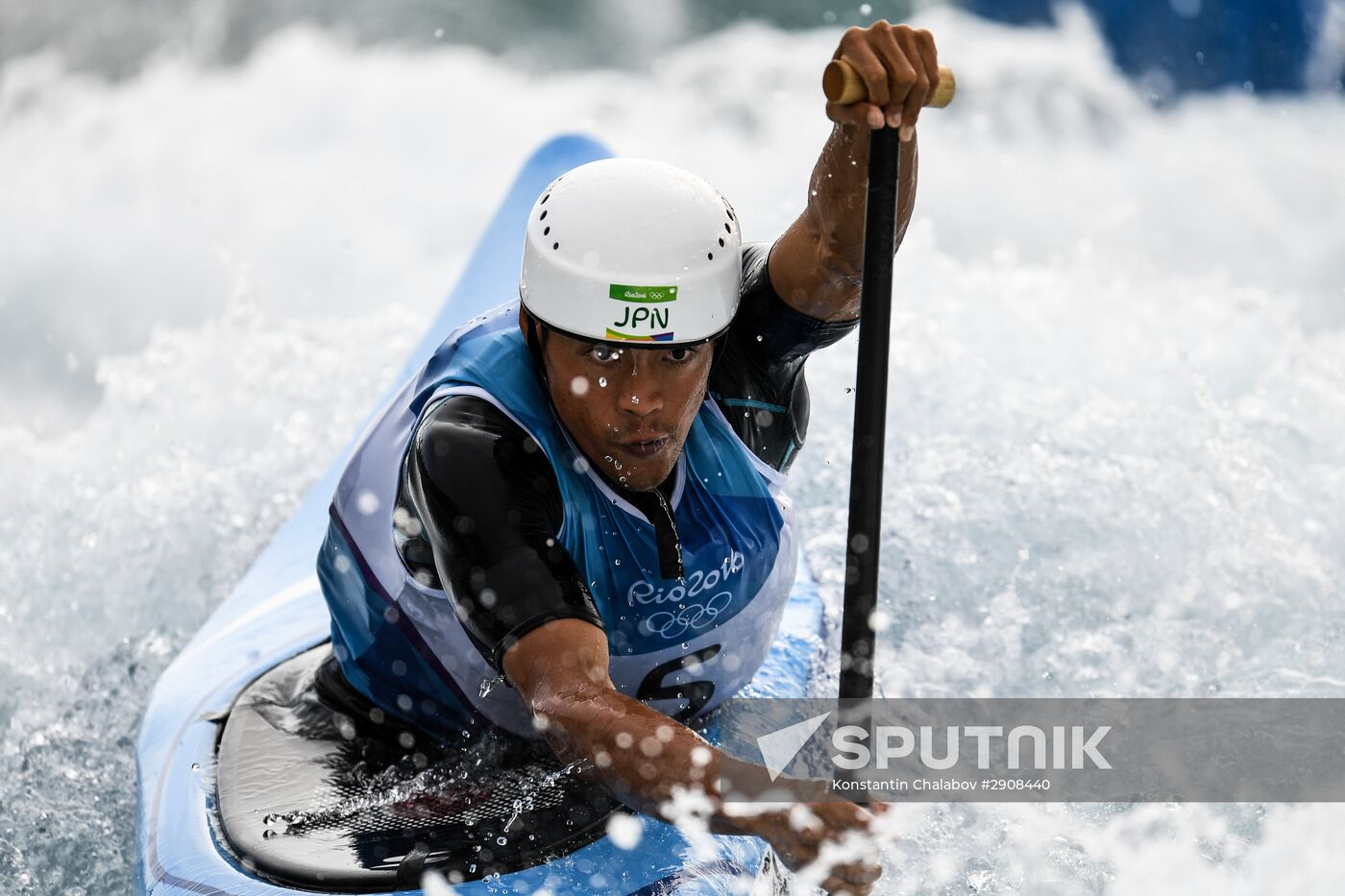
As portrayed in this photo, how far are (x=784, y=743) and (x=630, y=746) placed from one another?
628 millimetres

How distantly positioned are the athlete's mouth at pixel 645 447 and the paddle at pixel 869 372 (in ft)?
0.73

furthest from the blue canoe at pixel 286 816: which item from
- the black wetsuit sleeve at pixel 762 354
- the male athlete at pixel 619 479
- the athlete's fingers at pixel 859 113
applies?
the athlete's fingers at pixel 859 113

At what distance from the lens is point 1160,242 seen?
224 inches

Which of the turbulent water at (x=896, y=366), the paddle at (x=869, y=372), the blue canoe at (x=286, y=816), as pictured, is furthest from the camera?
the turbulent water at (x=896, y=366)

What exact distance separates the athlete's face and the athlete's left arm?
0.19 metres

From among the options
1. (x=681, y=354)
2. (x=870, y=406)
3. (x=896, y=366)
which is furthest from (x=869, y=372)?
(x=896, y=366)

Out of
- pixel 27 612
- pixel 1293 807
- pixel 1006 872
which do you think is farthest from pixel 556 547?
pixel 27 612

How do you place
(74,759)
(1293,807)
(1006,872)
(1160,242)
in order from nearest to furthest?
(1006,872)
(1293,807)
(74,759)
(1160,242)

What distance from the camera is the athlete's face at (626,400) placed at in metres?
1.54

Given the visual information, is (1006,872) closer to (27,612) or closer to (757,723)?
(757,723)

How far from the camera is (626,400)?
60.7 inches

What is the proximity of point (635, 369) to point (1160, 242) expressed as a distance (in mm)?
4661

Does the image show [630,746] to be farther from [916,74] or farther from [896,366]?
[896,366]
